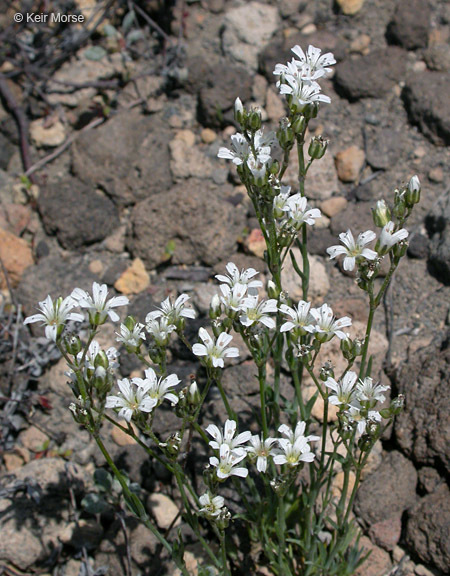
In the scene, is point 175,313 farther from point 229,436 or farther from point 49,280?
point 49,280

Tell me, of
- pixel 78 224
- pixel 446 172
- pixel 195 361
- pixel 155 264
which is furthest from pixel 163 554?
pixel 446 172

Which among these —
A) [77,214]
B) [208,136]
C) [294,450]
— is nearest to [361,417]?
[294,450]

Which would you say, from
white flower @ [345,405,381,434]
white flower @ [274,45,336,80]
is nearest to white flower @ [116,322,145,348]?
white flower @ [345,405,381,434]

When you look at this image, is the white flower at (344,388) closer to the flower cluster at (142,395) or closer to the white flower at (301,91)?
the flower cluster at (142,395)

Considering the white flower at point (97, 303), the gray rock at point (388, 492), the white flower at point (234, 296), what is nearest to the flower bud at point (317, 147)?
the white flower at point (234, 296)

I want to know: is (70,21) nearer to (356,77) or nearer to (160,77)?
(160,77)
